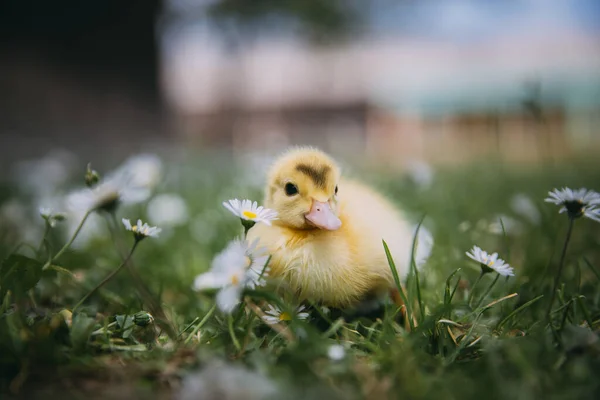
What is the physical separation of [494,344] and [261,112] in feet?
36.3

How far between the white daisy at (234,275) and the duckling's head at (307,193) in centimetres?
16

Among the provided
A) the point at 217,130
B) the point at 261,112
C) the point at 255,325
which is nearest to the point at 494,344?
the point at 255,325

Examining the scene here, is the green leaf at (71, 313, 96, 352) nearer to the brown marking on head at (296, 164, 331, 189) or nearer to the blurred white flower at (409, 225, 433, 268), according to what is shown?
the brown marking on head at (296, 164, 331, 189)

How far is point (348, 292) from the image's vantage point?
1.13m

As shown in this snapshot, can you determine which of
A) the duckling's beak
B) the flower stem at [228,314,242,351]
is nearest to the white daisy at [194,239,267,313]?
the flower stem at [228,314,242,351]

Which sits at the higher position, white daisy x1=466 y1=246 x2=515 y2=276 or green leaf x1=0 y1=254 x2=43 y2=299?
white daisy x1=466 y1=246 x2=515 y2=276

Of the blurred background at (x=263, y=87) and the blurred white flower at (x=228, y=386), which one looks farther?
the blurred background at (x=263, y=87)

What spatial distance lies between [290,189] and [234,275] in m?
0.33

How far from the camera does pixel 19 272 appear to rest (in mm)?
1105

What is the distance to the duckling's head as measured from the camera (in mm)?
1129

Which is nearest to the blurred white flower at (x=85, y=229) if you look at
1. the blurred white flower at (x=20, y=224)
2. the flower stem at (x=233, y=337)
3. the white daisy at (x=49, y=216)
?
the blurred white flower at (x=20, y=224)

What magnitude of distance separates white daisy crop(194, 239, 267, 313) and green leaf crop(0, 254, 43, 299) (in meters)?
0.40

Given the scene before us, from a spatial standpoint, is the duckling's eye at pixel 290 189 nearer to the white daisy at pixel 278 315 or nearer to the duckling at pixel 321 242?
the duckling at pixel 321 242

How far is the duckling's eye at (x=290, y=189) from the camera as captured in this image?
3.91 feet
